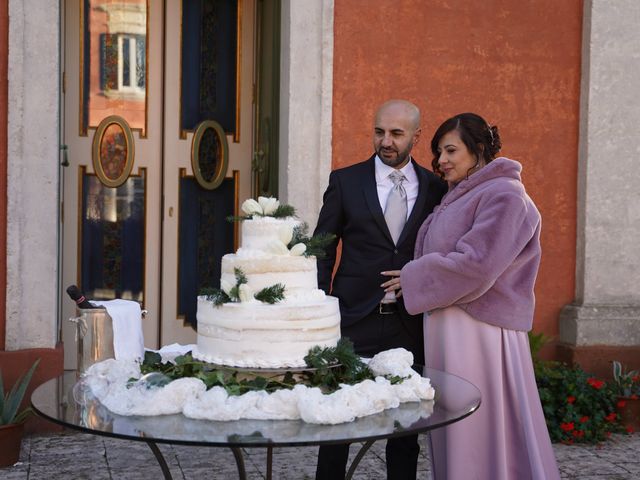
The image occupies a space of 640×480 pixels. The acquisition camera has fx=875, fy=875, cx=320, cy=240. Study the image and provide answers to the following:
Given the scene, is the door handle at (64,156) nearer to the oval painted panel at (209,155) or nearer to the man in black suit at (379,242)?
the oval painted panel at (209,155)

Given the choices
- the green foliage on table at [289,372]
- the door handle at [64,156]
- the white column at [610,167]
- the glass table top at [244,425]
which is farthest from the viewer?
the white column at [610,167]

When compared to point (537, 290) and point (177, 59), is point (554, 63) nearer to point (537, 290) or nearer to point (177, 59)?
point (537, 290)

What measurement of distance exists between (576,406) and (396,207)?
8.53 feet

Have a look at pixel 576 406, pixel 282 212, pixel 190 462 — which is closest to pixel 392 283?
pixel 282 212

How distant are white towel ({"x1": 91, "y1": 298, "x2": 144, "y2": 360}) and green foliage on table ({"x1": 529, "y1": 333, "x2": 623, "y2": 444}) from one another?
3365mm

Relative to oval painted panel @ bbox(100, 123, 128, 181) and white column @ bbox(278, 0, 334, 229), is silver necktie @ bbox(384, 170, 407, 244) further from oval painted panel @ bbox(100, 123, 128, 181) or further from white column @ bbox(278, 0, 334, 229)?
Result: oval painted panel @ bbox(100, 123, 128, 181)

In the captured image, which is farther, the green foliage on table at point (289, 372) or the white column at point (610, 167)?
the white column at point (610, 167)

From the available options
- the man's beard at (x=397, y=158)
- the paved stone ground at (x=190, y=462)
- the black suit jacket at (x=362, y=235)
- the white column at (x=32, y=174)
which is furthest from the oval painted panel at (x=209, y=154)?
the man's beard at (x=397, y=158)

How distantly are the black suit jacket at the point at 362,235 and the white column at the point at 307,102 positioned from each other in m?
1.81

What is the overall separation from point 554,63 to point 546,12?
0.36 meters

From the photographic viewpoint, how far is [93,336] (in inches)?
116

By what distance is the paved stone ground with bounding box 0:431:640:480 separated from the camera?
4.64 metres

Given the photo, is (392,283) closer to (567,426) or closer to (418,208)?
(418,208)

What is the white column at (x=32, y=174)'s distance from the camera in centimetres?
518
